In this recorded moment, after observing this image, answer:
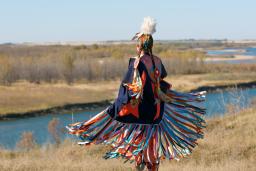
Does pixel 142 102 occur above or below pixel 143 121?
above

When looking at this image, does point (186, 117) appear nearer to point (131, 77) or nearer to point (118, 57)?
point (131, 77)

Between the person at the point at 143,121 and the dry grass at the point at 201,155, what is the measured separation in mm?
1254

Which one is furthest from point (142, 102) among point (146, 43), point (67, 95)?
point (67, 95)

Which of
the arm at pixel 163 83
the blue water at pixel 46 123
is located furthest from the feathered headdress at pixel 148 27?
the blue water at pixel 46 123

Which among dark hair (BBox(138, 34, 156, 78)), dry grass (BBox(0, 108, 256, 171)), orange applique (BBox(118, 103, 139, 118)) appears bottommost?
dry grass (BBox(0, 108, 256, 171))

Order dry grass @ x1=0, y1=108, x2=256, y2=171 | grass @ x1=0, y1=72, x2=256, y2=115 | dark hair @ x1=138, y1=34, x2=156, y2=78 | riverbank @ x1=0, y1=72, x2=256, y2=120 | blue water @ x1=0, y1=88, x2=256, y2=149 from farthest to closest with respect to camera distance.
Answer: grass @ x1=0, y1=72, x2=256, y2=115
riverbank @ x1=0, y1=72, x2=256, y2=120
blue water @ x1=0, y1=88, x2=256, y2=149
dry grass @ x1=0, y1=108, x2=256, y2=171
dark hair @ x1=138, y1=34, x2=156, y2=78

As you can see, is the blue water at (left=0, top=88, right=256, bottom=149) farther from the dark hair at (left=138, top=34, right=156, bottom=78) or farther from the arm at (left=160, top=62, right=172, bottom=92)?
the dark hair at (left=138, top=34, right=156, bottom=78)

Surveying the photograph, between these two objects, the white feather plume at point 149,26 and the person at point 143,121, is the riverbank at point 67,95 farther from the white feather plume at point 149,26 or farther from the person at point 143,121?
the white feather plume at point 149,26

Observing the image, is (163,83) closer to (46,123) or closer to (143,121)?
(143,121)

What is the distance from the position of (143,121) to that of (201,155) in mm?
2862

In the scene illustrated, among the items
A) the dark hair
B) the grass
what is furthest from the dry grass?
the grass

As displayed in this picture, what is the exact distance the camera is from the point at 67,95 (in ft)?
156

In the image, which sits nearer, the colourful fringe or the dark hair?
the colourful fringe

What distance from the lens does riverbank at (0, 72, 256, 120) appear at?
1577 inches
